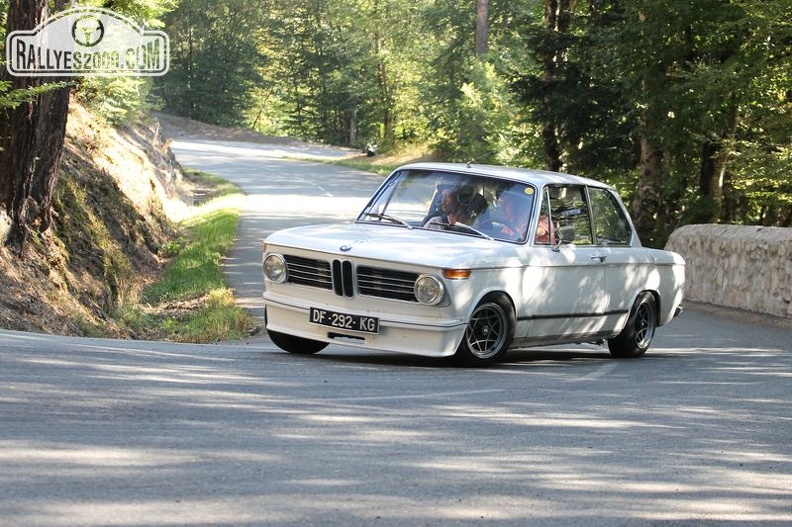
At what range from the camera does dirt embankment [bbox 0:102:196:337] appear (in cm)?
1493

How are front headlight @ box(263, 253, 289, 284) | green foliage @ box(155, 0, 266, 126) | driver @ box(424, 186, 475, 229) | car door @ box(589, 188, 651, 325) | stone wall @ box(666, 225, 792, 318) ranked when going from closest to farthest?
front headlight @ box(263, 253, 289, 284) < driver @ box(424, 186, 475, 229) < car door @ box(589, 188, 651, 325) < stone wall @ box(666, 225, 792, 318) < green foliage @ box(155, 0, 266, 126)

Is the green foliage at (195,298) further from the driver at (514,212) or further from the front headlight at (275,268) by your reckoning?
the driver at (514,212)

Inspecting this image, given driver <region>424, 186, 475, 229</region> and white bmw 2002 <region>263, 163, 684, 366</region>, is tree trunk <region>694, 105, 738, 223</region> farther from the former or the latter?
driver <region>424, 186, 475, 229</region>

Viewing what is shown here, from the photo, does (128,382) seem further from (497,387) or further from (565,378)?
(565,378)

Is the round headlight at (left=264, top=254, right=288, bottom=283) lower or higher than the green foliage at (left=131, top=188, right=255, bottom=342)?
higher

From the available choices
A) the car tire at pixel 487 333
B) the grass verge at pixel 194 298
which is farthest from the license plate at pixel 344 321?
the grass verge at pixel 194 298

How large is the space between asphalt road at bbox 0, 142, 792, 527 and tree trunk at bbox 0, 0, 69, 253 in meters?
5.51

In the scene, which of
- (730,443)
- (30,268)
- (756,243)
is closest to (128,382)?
(730,443)

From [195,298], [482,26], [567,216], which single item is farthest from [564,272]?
[482,26]

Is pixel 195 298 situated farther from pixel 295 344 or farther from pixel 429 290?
pixel 429 290

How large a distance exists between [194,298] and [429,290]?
9767 millimetres

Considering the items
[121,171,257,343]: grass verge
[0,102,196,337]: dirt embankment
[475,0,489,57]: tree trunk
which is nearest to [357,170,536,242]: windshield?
[121,171,257,343]: grass verge

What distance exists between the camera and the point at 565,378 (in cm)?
1106

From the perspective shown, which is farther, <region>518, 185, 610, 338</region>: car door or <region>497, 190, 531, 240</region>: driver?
<region>497, 190, 531, 240</region>: driver
